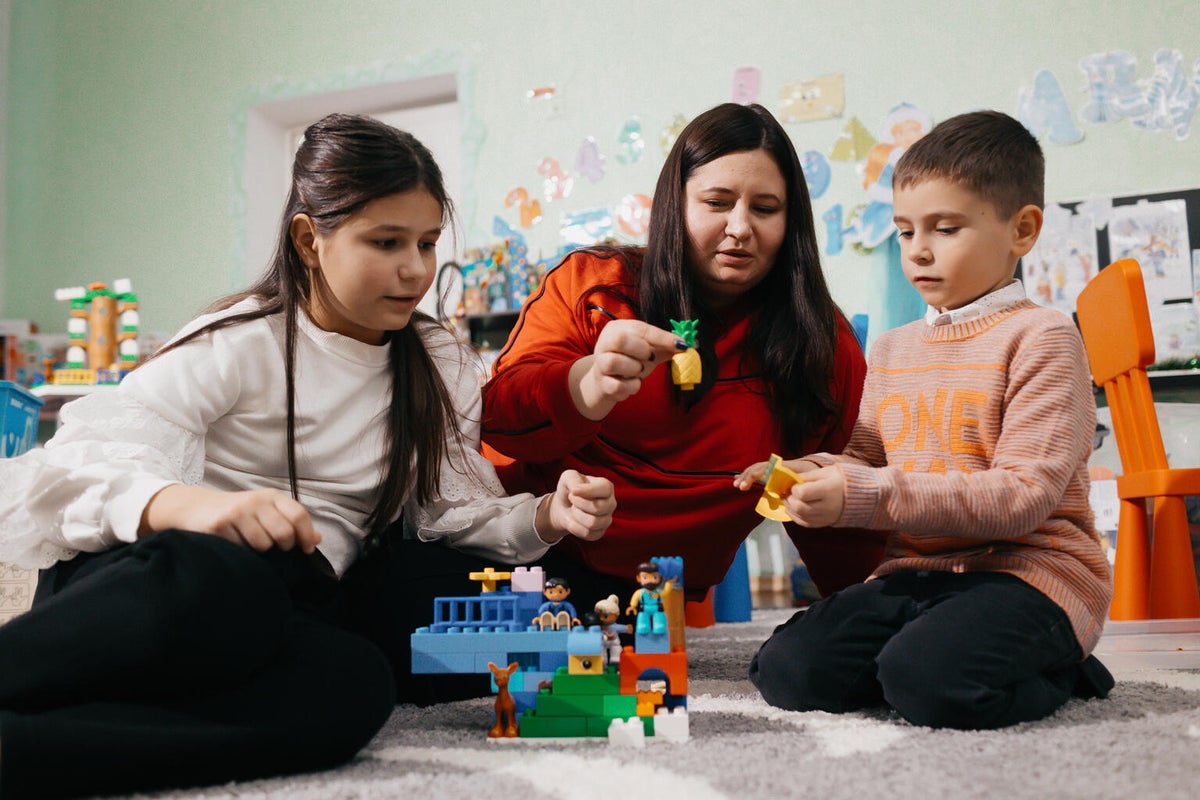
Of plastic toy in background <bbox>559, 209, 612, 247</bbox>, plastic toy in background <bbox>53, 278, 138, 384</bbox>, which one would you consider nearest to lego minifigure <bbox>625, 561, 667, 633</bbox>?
plastic toy in background <bbox>559, 209, 612, 247</bbox>

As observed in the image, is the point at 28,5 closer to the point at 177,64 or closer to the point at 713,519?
the point at 177,64

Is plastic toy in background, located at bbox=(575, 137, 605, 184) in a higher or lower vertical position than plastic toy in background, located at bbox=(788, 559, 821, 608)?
higher

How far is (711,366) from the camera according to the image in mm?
1211

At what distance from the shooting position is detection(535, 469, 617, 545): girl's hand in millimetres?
950

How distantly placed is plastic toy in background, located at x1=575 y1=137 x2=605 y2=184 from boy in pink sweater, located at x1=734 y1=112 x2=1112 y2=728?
1983 mm

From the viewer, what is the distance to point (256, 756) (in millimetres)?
694

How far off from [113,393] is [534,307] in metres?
0.52

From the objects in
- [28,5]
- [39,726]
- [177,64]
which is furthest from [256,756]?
[28,5]

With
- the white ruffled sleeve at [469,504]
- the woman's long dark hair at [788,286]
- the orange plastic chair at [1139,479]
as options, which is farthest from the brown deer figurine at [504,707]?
the orange plastic chair at [1139,479]

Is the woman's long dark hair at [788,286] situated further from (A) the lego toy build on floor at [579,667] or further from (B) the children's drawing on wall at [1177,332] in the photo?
(B) the children's drawing on wall at [1177,332]

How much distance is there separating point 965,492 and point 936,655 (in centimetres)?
14

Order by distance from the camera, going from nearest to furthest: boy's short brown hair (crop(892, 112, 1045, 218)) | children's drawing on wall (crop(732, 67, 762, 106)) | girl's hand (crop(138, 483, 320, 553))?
girl's hand (crop(138, 483, 320, 553)) → boy's short brown hair (crop(892, 112, 1045, 218)) → children's drawing on wall (crop(732, 67, 762, 106))

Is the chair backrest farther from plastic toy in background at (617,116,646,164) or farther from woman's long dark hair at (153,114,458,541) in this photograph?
plastic toy in background at (617,116,646,164)

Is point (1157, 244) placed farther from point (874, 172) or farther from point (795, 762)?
point (795, 762)
